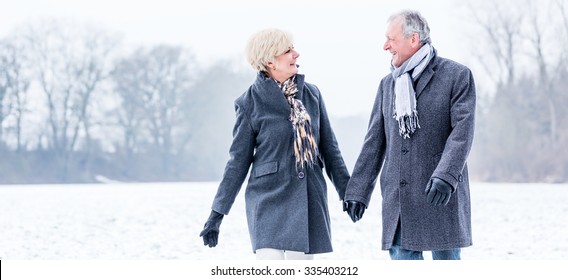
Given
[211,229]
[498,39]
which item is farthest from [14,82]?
[211,229]

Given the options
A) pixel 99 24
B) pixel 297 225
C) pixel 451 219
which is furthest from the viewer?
pixel 99 24

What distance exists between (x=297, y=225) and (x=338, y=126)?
21973 mm

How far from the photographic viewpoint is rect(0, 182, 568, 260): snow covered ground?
297 inches

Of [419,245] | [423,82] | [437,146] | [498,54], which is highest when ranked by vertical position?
[498,54]

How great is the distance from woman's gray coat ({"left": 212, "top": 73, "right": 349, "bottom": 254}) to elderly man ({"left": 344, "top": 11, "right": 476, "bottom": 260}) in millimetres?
197

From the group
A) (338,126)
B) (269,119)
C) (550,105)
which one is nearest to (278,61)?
(269,119)

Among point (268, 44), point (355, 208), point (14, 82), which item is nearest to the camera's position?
point (355, 208)

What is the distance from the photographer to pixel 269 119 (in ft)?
11.0

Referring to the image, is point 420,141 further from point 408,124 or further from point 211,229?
point 211,229

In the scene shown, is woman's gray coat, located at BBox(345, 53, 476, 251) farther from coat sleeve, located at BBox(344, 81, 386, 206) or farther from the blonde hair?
the blonde hair

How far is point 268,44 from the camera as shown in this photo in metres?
3.31

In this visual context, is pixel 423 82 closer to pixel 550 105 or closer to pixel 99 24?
pixel 550 105

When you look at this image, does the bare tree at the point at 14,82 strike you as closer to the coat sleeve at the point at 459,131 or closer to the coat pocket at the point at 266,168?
the coat pocket at the point at 266,168

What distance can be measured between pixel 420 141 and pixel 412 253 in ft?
1.22
